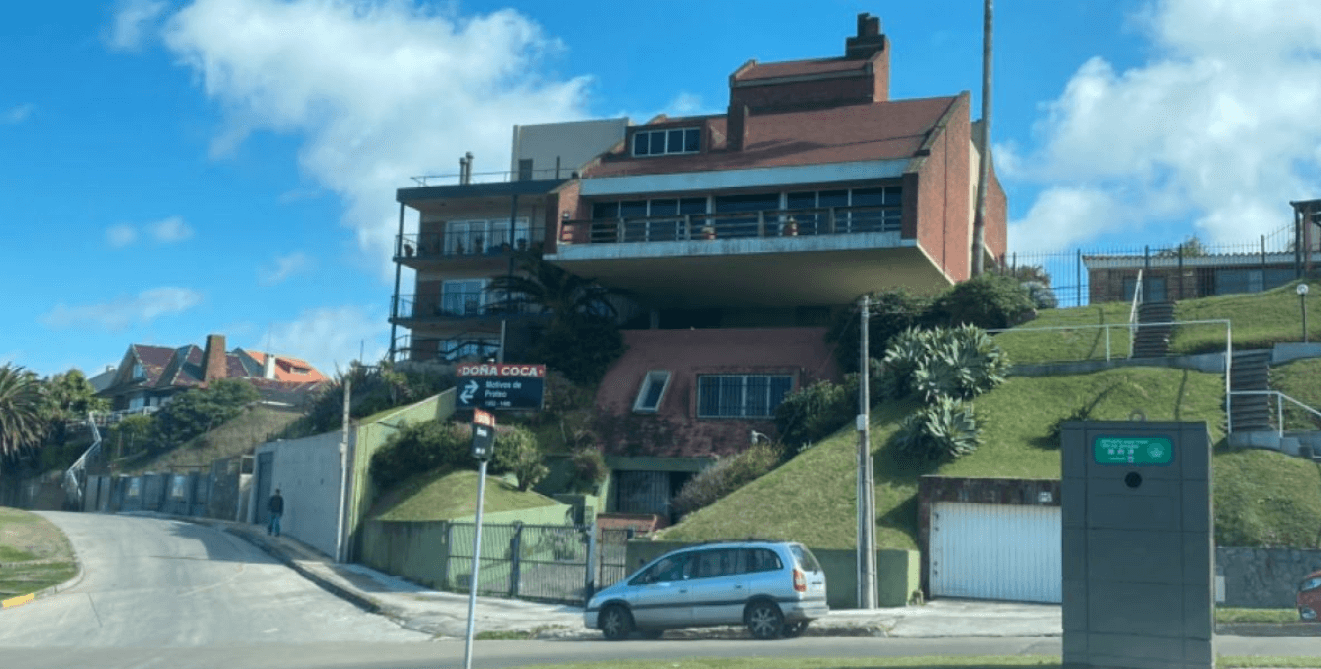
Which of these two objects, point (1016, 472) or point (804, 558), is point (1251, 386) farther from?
point (804, 558)

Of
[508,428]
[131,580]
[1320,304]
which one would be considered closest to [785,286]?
[508,428]

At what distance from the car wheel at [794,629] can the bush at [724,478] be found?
10.4 m

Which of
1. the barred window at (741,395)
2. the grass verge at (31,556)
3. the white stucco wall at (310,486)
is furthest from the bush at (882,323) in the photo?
the grass verge at (31,556)

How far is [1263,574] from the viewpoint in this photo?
71.6 feet

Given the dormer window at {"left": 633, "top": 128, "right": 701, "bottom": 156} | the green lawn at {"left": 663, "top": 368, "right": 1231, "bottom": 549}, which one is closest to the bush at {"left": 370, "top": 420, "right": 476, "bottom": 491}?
the green lawn at {"left": 663, "top": 368, "right": 1231, "bottom": 549}

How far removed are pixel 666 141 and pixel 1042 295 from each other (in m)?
13.3

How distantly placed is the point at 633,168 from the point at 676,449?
35.9 feet

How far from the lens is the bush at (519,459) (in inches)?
1298

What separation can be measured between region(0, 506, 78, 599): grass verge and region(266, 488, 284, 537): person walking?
515 centimetres

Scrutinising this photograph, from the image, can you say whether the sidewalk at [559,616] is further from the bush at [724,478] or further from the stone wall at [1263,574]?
the bush at [724,478]

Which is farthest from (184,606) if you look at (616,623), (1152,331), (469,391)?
(1152,331)

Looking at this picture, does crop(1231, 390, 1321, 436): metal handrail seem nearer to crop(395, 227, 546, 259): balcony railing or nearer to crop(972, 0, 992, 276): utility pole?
crop(972, 0, 992, 276): utility pole

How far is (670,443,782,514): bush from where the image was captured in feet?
100

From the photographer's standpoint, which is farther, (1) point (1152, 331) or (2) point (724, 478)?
(1) point (1152, 331)
